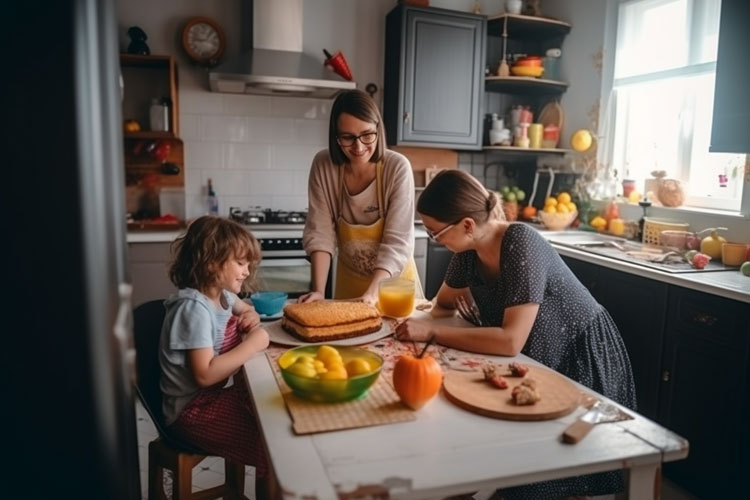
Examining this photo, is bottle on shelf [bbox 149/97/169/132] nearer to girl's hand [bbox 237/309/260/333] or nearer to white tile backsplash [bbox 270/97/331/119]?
white tile backsplash [bbox 270/97/331/119]

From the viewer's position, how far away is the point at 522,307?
5.16ft

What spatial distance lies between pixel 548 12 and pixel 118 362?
428 centimetres

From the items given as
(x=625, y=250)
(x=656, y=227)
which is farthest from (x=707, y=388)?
(x=656, y=227)

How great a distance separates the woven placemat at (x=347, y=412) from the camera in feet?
3.63

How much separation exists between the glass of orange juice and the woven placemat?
1.89ft

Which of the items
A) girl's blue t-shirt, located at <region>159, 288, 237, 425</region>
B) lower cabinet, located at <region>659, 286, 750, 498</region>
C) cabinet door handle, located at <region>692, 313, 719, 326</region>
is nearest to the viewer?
girl's blue t-shirt, located at <region>159, 288, 237, 425</region>

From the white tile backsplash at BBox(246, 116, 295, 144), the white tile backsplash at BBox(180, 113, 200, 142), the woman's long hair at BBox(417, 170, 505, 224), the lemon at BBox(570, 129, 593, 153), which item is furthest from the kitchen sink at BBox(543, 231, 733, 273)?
the white tile backsplash at BBox(180, 113, 200, 142)

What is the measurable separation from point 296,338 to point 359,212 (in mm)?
828

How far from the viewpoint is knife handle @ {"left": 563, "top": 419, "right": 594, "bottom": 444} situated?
1067mm

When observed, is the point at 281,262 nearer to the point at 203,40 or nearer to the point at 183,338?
the point at 203,40

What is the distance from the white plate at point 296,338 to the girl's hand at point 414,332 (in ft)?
0.16

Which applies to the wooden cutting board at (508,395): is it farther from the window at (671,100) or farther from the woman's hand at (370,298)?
the window at (671,100)

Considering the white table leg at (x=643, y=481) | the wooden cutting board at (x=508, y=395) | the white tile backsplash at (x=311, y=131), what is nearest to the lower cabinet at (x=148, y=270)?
the white tile backsplash at (x=311, y=131)

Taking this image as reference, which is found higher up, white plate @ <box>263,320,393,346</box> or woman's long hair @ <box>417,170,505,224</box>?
Answer: woman's long hair @ <box>417,170,505,224</box>
